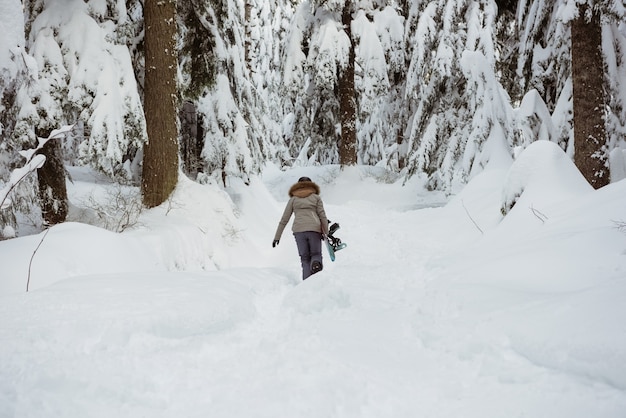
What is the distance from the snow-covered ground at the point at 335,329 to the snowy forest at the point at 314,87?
3.89 feet

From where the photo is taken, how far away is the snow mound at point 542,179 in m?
6.15

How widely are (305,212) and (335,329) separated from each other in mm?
2882

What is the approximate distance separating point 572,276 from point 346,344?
6.47 ft

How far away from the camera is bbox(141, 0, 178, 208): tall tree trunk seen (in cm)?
741

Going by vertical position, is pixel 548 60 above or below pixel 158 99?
above

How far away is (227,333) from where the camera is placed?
3613 mm

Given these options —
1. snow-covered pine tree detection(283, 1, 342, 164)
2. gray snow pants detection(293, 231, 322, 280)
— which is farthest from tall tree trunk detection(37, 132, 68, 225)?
snow-covered pine tree detection(283, 1, 342, 164)

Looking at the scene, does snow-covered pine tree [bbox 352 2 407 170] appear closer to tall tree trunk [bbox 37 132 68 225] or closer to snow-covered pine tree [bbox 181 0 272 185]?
snow-covered pine tree [bbox 181 0 272 185]

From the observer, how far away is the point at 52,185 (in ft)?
23.2

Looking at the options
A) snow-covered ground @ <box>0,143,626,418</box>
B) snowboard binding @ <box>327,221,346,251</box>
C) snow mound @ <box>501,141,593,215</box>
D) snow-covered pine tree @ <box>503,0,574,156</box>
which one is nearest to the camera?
snow-covered ground @ <box>0,143,626,418</box>

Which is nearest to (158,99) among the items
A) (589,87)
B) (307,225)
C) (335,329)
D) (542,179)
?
(307,225)

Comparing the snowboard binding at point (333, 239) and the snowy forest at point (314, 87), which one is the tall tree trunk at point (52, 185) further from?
the snowboard binding at point (333, 239)

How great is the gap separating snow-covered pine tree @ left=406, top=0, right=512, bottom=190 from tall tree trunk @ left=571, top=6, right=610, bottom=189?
13.3 feet

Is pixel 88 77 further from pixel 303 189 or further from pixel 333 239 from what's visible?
pixel 333 239
